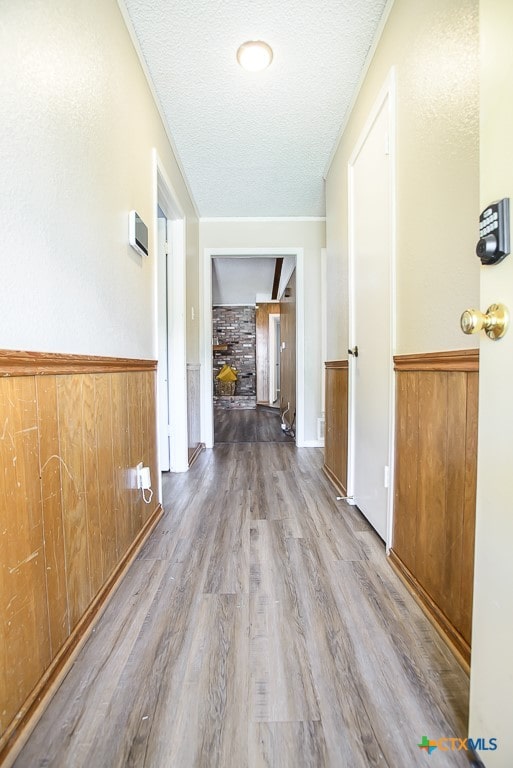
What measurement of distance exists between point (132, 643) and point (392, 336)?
1.44 m

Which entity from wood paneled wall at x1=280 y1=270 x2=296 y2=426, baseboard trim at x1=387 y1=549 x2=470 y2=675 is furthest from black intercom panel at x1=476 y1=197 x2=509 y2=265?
wood paneled wall at x1=280 y1=270 x2=296 y2=426

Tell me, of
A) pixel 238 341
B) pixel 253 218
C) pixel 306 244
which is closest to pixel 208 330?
pixel 253 218

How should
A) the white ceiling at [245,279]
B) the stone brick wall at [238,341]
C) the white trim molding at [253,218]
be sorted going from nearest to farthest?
the white trim molding at [253,218] → the white ceiling at [245,279] → the stone brick wall at [238,341]

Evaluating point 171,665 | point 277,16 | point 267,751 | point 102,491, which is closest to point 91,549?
point 102,491

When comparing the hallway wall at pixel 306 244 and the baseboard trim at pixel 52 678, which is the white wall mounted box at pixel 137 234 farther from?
the hallway wall at pixel 306 244

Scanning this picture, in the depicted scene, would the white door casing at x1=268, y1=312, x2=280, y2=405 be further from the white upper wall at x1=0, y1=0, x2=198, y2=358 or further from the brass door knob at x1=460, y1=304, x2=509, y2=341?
the brass door knob at x1=460, y1=304, x2=509, y2=341

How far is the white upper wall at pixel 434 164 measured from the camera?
0.92 metres

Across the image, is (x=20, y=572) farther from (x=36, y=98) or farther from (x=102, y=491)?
(x=36, y=98)

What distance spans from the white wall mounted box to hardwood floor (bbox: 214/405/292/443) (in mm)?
2637

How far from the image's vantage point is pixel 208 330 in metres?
3.64

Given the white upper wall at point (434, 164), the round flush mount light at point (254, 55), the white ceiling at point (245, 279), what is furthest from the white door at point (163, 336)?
the white ceiling at point (245, 279)

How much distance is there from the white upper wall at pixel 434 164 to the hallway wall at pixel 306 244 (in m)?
1.91

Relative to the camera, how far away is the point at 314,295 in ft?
11.4

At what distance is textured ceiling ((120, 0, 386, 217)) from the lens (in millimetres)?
1437
